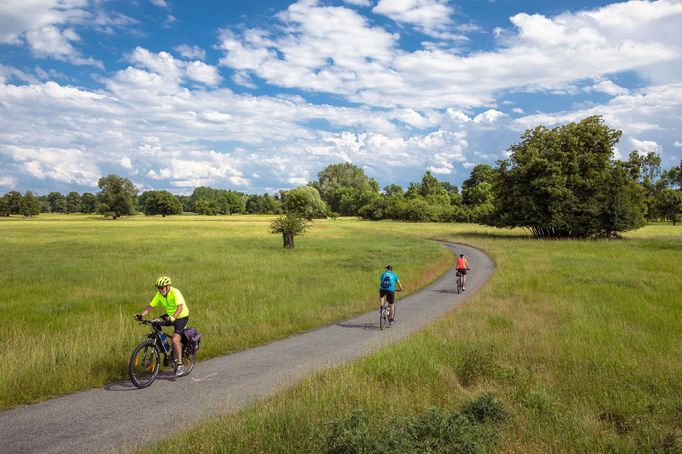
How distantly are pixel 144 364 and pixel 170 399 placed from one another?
126 cm

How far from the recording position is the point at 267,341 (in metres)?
12.4

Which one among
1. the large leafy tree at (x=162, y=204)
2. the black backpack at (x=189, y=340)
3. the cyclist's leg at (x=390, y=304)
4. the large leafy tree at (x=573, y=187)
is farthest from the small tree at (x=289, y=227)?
the large leafy tree at (x=162, y=204)

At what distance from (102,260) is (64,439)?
27933 mm

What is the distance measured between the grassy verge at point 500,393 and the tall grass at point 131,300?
14.1 feet

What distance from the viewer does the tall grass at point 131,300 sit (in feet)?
32.1

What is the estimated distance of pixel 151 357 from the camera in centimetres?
927

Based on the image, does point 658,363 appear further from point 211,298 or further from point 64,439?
point 211,298

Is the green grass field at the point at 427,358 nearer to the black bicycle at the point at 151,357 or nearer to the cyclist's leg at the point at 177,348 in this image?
the black bicycle at the point at 151,357

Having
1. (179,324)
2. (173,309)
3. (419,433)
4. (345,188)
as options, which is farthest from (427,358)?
(345,188)

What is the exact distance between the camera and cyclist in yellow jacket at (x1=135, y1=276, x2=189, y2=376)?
9.43 metres

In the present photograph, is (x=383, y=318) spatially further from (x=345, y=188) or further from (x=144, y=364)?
(x=345, y=188)

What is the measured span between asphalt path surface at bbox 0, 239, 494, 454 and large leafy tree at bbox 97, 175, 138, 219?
413 ft

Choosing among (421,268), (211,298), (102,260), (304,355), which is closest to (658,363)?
(304,355)

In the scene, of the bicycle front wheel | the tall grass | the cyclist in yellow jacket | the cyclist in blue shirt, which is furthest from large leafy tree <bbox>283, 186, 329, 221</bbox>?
the bicycle front wheel
